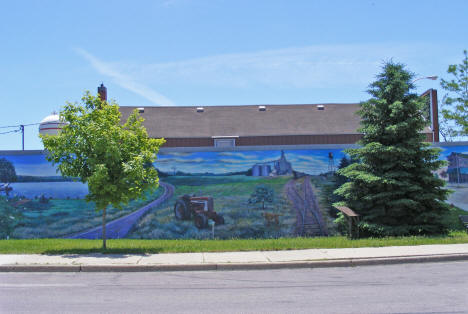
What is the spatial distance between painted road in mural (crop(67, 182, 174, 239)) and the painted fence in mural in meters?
0.04

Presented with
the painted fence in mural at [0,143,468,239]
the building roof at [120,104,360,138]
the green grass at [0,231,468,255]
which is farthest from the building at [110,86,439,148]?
the green grass at [0,231,468,255]

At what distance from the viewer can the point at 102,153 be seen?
41.5ft

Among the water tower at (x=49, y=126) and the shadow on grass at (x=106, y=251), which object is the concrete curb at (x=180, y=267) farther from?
the water tower at (x=49, y=126)

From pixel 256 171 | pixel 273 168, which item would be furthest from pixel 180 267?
pixel 273 168

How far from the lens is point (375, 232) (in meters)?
14.9

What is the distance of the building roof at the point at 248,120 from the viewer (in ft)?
113

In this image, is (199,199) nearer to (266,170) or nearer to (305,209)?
(266,170)

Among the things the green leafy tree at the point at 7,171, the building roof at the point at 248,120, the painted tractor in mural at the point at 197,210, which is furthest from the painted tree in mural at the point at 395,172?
the building roof at the point at 248,120

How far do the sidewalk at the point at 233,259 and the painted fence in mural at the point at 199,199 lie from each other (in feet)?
16.7

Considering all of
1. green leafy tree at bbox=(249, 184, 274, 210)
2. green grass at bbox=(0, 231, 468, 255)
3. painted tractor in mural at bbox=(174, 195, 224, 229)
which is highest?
green leafy tree at bbox=(249, 184, 274, 210)

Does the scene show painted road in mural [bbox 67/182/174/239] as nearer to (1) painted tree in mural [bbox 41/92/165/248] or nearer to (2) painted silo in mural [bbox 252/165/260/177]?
(2) painted silo in mural [bbox 252/165/260/177]

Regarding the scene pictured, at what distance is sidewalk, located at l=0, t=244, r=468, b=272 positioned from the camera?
1038 cm

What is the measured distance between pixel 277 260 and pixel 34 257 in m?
6.28

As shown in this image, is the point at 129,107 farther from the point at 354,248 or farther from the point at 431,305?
the point at 431,305
